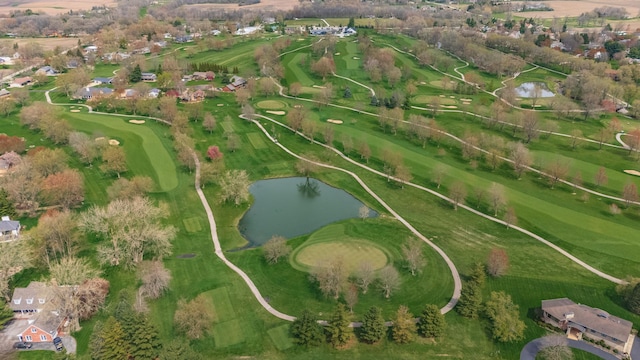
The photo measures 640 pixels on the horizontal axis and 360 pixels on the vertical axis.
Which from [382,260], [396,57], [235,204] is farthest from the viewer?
[396,57]

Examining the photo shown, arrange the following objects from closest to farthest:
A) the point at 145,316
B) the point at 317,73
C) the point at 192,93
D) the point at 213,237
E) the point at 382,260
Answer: the point at 145,316
the point at 382,260
the point at 213,237
the point at 192,93
the point at 317,73

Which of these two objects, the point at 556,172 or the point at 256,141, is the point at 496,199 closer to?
the point at 556,172

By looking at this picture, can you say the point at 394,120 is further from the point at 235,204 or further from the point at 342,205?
the point at 235,204

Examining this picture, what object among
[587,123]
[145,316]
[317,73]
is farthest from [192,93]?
[587,123]

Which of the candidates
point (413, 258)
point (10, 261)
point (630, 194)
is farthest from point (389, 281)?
point (630, 194)

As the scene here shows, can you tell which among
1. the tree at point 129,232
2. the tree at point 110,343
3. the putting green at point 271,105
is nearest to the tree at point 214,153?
the tree at point 129,232
